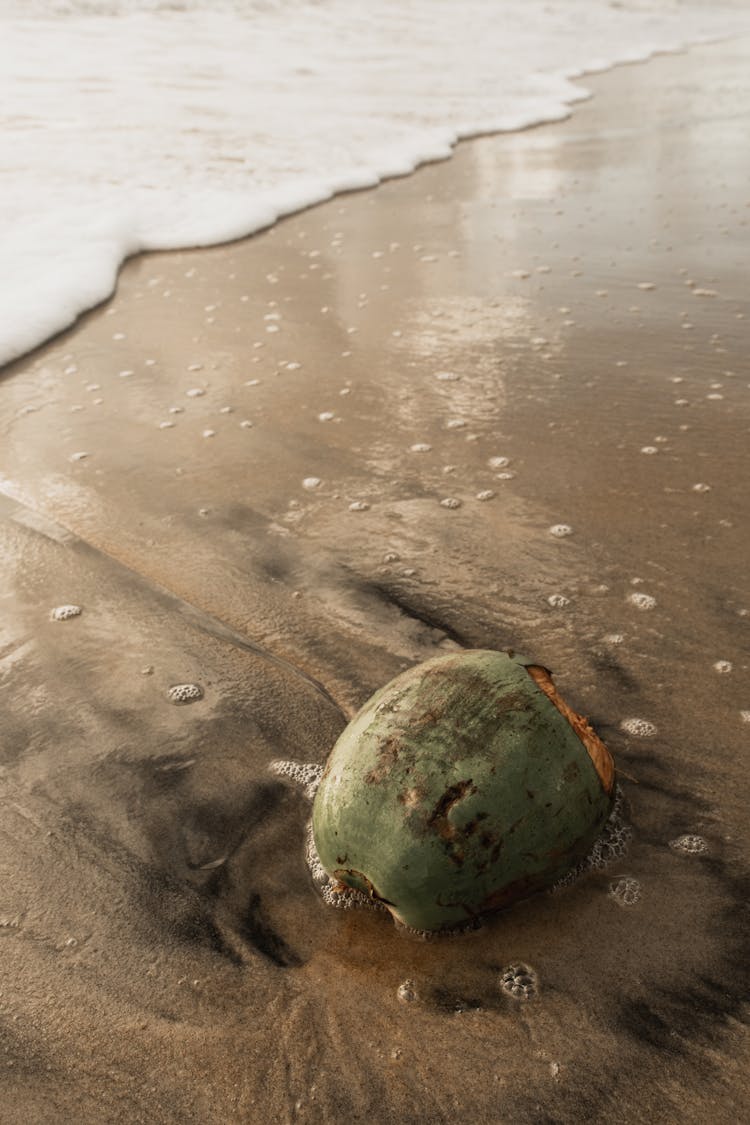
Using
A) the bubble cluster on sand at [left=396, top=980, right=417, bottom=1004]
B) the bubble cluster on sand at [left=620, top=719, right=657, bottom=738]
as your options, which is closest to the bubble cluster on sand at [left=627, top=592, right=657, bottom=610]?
the bubble cluster on sand at [left=620, top=719, right=657, bottom=738]

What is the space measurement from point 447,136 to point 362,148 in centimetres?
118

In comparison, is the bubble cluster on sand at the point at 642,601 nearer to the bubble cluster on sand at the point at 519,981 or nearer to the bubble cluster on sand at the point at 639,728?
the bubble cluster on sand at the point at 639,728

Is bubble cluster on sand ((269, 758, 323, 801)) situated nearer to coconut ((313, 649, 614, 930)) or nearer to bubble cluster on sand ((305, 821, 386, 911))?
bubble cluster on sand ((305, 821, 386, 911))

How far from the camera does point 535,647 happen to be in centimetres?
242

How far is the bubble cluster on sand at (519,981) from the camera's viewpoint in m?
Result: 1.57

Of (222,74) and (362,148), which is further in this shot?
(222,74)

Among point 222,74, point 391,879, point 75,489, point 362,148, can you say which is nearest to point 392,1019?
point 391,879

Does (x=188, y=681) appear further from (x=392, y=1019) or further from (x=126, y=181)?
(x=126, y=181)

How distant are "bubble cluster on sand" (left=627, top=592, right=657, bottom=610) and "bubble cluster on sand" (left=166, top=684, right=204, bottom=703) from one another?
47.1 inches

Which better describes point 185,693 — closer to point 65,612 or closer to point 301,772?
point 301,772

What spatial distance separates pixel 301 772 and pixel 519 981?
2.30ft

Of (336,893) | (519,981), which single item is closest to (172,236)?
(336,893)

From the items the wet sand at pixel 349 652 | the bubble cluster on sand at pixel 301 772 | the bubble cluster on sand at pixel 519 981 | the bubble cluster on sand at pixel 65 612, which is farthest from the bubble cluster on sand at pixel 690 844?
the bubble cluster on sand at pixel 65 612

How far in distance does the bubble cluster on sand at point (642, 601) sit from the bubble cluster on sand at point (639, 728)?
47cm
